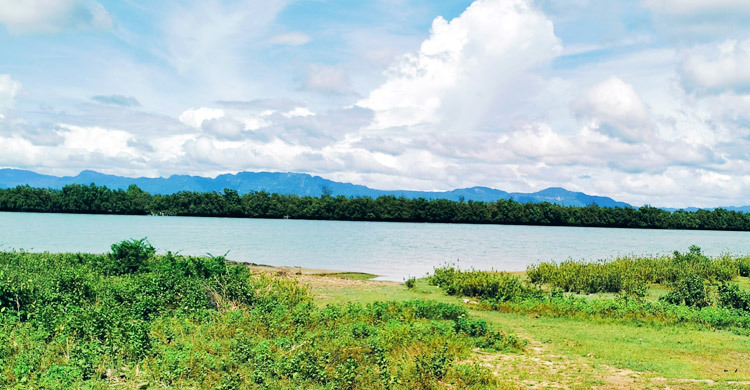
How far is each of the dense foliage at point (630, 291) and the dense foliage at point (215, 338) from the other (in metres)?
4.20

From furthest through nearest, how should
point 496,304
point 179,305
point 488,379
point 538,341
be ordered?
point 496,304
point 179,305
point 538,341
point 488,379

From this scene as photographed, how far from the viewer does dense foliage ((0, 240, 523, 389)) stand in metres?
9.00

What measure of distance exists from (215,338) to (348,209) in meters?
100

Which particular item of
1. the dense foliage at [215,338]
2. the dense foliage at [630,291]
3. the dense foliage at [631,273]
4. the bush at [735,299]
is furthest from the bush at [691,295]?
the dense foliage at [215,338]

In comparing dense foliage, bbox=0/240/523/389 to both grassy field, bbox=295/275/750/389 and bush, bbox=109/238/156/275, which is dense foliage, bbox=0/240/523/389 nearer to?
grassy field, bbox=295/275/750/389

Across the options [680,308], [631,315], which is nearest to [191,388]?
[631,315]

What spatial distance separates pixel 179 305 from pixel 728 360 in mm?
13003

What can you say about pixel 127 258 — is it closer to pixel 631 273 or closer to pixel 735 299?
pixel 735 299

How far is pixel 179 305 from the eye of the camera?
14.6 m

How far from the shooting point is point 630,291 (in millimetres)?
21719

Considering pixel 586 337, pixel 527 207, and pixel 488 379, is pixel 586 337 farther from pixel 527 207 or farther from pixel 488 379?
pixel 527 207

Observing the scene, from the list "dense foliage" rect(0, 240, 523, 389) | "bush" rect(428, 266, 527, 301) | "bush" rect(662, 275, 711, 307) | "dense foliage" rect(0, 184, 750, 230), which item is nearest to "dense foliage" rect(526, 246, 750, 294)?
"bush" rect(662, 275, 711, 307)

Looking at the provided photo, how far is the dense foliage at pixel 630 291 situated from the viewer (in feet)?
50.8

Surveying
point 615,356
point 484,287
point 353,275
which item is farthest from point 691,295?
point 353,275
